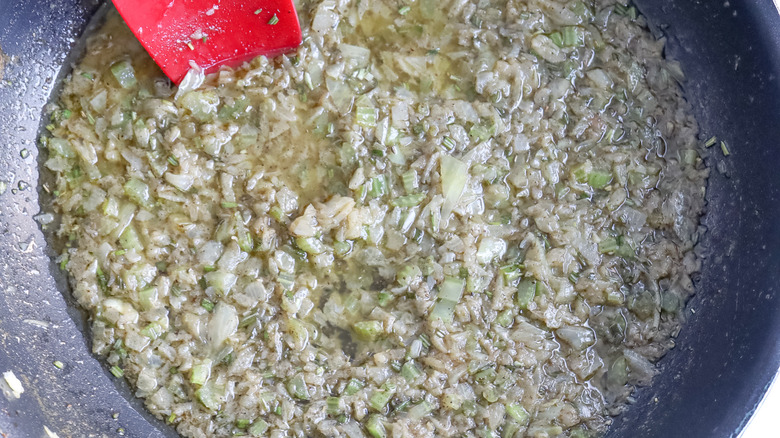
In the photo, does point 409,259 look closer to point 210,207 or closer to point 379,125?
point 379,125

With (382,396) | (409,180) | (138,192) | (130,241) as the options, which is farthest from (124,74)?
(382,396)

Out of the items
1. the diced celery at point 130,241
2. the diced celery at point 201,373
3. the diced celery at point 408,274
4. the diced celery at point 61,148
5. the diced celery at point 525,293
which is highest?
the diced celery at point 525,293

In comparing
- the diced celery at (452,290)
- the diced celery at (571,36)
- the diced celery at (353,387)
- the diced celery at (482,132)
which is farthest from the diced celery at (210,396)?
the diced celery at (571,36)

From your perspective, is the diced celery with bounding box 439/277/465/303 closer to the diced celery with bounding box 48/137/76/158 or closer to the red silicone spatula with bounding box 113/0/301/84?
the red silicone spatula with bounding box 113/0/301/84

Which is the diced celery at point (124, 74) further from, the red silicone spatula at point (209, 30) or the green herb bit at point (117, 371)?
the green herb bit at point (117, 371)

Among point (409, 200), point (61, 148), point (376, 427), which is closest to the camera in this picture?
point (376, 427)

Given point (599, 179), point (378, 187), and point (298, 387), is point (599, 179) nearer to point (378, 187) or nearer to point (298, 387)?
point (378, 187)

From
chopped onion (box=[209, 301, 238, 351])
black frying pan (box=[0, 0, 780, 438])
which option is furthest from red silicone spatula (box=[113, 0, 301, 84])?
chopped onion (box=[209, 301, 238, 351])
